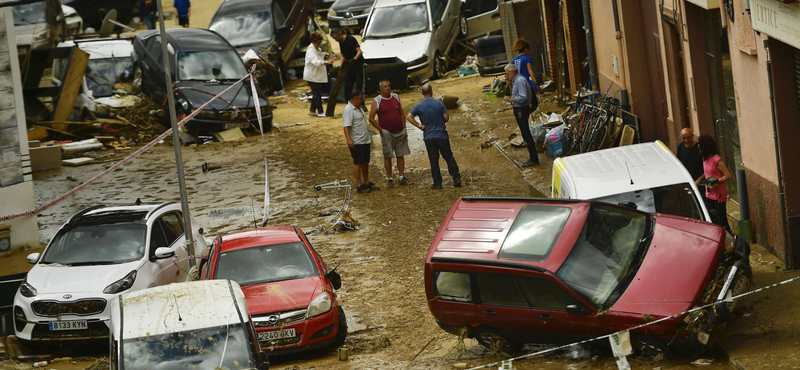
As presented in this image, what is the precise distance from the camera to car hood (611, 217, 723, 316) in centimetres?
834

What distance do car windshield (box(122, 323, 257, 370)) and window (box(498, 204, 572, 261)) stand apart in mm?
2385

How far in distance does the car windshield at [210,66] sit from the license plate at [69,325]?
11.8 m

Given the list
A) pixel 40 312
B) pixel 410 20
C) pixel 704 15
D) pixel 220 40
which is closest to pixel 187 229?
pixel 40 312

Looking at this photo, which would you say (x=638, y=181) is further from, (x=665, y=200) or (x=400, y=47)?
(x=400, y=47)

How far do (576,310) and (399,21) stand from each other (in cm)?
1845

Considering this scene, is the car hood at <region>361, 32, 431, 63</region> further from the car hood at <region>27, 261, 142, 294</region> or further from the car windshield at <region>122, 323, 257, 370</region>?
the car windshield at <region>122, 323, 257, 370</region>

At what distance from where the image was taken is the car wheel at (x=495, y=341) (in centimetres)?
897

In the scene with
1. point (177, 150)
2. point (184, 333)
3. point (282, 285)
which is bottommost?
point (282, 285)

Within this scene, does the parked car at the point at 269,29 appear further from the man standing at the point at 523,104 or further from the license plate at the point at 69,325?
the license plate at the point at 69,325

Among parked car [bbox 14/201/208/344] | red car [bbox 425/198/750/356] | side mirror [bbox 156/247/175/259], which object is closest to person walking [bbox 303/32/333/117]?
parked car [bbox 14/201/208/344]

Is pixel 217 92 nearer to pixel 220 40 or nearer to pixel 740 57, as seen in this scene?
pixel 220 40

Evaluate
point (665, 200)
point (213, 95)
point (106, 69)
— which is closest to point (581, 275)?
point (665, 200)

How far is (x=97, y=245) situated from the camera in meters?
12.4

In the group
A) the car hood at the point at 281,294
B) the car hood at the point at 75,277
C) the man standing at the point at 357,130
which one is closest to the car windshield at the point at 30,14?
the man standing at the point at 357,130
